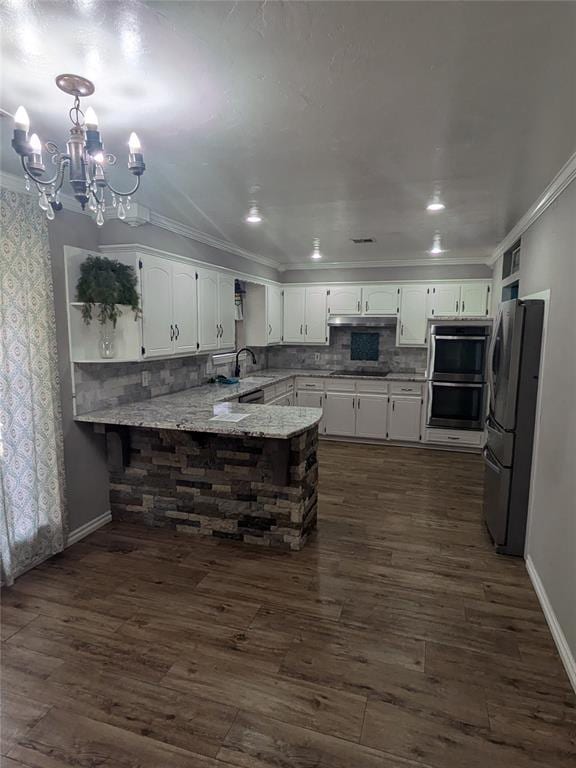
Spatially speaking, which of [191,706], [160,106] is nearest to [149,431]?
[191,706]

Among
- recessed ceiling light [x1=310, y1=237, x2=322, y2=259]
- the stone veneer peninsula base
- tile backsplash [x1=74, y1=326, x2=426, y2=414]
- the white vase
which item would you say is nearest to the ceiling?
the white vase

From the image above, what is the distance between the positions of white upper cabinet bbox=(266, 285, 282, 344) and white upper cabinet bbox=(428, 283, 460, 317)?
2.11 meters

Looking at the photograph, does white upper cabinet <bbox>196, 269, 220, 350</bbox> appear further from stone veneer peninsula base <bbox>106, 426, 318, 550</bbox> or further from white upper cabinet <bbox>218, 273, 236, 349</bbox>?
stone veneer peninsula base <bbox>106, 426, 318, 550</bbox>

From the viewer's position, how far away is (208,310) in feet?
13.9

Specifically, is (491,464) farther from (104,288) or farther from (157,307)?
(104,288)

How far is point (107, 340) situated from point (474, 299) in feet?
15.0

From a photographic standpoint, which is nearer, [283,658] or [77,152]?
[77,152]

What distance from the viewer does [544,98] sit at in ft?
5.58

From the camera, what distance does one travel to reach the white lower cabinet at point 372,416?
5.71 m

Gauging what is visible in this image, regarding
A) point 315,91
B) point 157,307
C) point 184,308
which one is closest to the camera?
point 315,91

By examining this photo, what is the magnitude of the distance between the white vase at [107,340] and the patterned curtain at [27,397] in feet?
1.17

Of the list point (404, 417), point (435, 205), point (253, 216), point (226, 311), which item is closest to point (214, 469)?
point (226, 311)

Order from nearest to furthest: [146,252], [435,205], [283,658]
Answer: [283,658] → [435,205] → [146,252]

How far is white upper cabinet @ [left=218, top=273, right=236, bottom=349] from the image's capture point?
14.7 feet
